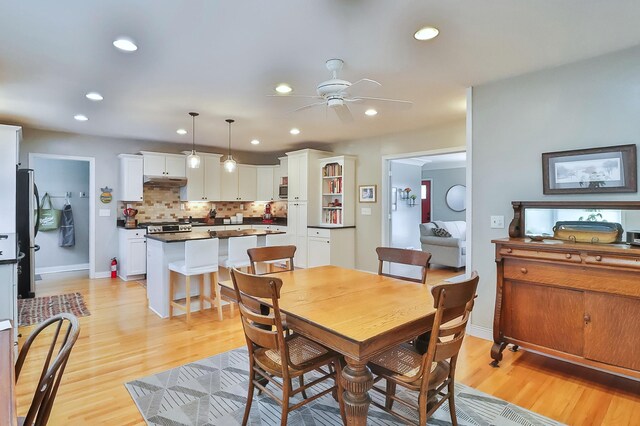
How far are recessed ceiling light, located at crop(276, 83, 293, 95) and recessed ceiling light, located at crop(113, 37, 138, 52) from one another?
1.25 metres

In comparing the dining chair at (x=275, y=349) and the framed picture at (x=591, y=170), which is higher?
the framed picture at (x=591, y=170)

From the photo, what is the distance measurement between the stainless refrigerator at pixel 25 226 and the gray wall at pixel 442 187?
918cm

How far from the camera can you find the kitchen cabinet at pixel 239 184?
705 centimetres

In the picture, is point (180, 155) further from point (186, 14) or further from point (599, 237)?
point (599, 237)

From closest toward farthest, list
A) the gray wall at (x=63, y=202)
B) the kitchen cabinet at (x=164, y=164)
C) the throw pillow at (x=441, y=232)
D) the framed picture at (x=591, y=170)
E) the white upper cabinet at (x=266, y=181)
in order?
the framed picture at (x=591, y=170) < the kitchen cabinet at (x=164, y=164) < the gray wall at (x=63, y=202) < the throw pillow at (x=441, y=232) < the white upper cabinet at (x=266, y=181)

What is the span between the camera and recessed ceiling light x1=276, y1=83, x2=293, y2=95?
3.32 metres

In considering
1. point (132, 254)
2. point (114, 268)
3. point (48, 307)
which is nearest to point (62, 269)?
point (114, 268)

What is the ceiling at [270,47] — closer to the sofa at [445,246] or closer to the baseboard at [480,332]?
the baseboard at [480,332]

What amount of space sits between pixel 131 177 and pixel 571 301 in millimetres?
6192

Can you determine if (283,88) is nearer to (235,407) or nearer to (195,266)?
(195,266)

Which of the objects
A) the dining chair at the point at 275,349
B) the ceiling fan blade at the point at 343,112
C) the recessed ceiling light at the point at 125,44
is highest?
the recessed ceiling light at the point at 125,44

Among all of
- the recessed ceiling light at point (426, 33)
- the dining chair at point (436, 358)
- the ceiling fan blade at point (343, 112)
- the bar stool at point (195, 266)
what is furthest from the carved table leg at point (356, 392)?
the bar stool at point (195, 266)

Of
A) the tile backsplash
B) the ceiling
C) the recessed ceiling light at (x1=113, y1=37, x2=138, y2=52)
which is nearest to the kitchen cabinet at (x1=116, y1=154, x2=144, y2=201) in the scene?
the tile backsplash

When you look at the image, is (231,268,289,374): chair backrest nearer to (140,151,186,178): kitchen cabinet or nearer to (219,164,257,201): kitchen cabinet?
(140,151,186,178): kitchen cabinet
